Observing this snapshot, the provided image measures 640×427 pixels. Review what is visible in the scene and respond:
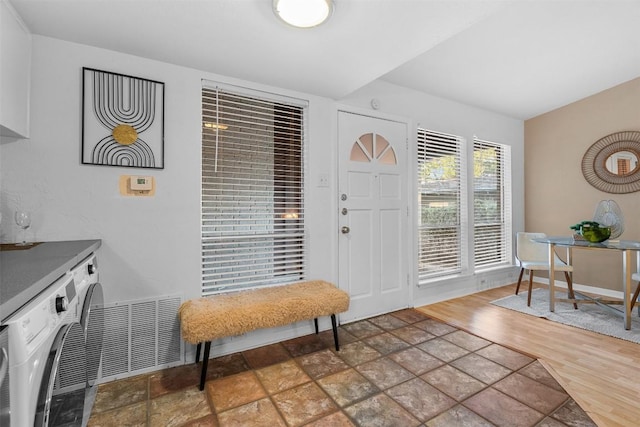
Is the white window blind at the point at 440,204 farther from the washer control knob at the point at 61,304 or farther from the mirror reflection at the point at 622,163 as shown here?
the washer control knob at the point at 61,304

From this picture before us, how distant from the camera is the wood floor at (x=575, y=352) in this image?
1679mm

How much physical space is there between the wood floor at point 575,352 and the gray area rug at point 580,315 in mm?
127

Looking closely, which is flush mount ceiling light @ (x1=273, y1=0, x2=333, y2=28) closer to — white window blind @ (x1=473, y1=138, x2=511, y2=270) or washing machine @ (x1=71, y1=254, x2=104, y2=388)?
washing machine @ (x1=71, y1=254, x2=104, y2=388)

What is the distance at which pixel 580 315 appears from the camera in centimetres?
301

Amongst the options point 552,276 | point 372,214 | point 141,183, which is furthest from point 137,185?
point 552,276

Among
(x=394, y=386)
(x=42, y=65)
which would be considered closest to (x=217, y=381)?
(x=394, y=386)

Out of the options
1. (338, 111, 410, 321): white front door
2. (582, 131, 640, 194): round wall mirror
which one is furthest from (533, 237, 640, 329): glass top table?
(338, 111, 410, 321): white front door

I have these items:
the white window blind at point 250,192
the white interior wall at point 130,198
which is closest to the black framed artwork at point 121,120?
the white interior wall at point 130,198

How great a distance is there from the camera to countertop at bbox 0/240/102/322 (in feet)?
2.57

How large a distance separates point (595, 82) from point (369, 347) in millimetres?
4008

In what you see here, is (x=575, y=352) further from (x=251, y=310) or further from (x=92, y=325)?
(x=92, y=325)

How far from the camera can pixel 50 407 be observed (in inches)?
33.0

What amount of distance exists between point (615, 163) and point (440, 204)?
2.19 meters

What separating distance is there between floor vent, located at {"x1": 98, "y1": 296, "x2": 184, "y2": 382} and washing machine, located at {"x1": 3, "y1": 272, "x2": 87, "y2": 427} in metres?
0.81
